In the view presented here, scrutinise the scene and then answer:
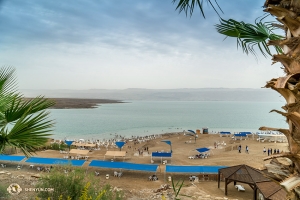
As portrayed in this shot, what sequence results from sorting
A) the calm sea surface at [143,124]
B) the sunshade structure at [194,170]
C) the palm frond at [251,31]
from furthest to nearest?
the calm sea surface at [143,124]
the sunshade structure at [194,170]
the palm frond at [251,31]

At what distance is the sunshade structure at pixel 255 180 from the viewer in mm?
7709

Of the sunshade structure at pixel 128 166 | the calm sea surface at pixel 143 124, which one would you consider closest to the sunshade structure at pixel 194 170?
the sunshade structure at pixel 128 166

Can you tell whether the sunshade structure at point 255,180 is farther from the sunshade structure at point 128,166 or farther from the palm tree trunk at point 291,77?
the palm tree trunk at point 291,77

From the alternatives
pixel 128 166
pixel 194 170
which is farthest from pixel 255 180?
pixel 128 166

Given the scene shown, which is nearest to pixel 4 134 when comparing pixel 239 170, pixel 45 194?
pixel 45 194

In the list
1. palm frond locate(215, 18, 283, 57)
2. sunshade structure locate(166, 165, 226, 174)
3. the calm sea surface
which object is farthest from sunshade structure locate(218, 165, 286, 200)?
palm frond locate(215, 18, 283, 57)

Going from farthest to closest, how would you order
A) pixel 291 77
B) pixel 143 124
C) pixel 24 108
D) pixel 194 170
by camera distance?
1. pixel 143 124
2. pixel 194 170
3. pixel 24 108
4. pixel 291 77

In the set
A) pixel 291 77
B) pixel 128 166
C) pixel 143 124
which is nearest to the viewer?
pixel 291 77

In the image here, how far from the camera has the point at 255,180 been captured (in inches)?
367

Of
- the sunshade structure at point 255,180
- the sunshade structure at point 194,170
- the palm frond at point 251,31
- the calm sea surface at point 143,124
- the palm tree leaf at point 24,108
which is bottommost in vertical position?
the calm sea surface at point 143,124

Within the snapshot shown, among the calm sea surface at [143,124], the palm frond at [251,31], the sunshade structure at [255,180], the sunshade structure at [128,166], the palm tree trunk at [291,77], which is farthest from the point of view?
the calm sea surface at [143,124]

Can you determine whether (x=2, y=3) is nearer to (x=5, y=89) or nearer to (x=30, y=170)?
(x=5, y=89)

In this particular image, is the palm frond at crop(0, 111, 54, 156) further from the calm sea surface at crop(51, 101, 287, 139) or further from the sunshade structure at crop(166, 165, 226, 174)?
the sunshade structure at crop(166, 165, 226, 174)

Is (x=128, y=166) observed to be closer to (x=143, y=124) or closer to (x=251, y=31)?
(x=251, y=31)
